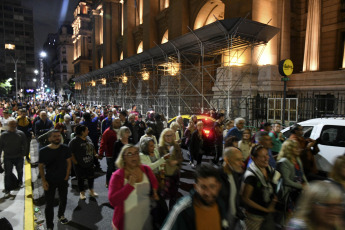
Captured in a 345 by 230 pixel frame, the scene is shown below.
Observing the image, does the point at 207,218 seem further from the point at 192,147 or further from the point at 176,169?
the point at 192,147

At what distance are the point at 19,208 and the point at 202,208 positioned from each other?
478cm

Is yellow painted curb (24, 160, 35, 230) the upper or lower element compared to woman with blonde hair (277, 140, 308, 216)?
lower

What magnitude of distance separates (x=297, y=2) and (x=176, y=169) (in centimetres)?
2109

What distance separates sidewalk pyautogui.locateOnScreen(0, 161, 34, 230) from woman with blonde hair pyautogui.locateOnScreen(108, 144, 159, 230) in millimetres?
2694

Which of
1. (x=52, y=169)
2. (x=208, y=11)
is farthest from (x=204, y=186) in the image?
(x=208, y=11)

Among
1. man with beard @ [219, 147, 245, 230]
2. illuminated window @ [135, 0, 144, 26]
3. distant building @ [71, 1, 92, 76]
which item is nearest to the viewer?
man with beard @ [219, 147, 245, 230]

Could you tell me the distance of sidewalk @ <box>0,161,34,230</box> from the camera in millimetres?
4546

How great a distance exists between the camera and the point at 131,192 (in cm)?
285

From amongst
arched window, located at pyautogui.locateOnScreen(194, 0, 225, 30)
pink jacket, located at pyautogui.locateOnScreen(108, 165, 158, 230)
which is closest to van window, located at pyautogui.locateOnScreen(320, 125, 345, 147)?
pink jacket, located at pyautogui.locateOnScreen(108, 165, 158, 230)

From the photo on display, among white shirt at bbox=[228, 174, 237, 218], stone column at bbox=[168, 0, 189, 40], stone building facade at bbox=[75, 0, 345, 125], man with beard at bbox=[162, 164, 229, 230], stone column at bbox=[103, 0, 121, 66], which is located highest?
stone column at bbox=[103, 0, 121, 66]

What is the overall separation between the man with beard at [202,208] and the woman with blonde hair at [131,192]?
779 millimetres

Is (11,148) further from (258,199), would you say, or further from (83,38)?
(83,38)

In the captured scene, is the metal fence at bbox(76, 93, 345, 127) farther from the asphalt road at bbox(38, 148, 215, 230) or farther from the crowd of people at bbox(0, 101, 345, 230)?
the asphalt road at bbox(38, 148, 215, 230)

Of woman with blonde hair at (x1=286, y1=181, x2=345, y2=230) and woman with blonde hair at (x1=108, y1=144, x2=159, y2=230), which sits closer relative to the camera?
woman with blonde hair at (x1=286, y1=181, x2=345, y2=230)
